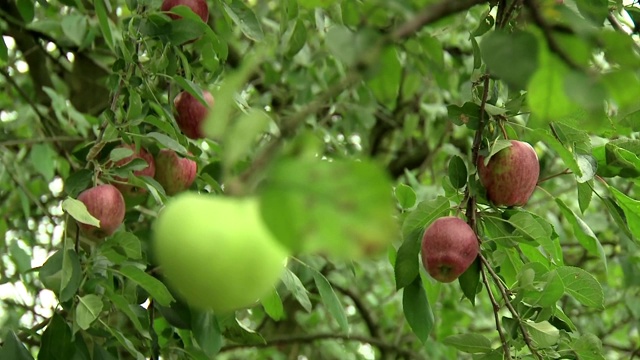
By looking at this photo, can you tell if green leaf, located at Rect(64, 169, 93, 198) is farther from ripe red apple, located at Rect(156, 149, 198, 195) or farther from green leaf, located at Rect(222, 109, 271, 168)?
green leaf, located at Rect(222, 109, 271, 168)

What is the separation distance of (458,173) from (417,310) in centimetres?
21

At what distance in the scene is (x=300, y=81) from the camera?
2496 millimetres

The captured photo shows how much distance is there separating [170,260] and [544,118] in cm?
30

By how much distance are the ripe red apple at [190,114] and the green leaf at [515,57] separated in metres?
0.84

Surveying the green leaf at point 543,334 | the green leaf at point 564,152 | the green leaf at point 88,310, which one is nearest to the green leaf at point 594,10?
the green leaf at point 564,152

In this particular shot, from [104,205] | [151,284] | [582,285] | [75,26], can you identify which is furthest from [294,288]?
[75,26]

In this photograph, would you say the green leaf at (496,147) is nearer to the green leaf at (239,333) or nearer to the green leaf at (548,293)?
the green leaf at (548,293)

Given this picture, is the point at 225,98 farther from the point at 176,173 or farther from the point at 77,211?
the point at 176,173

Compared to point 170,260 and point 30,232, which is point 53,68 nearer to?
point 30,232

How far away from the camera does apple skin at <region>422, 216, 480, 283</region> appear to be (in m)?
1.07

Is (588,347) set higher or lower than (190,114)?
lower

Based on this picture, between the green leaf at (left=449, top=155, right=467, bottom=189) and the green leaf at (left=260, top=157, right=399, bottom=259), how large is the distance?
78cm

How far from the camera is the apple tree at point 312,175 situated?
18.3 inches

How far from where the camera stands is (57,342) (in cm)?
122
